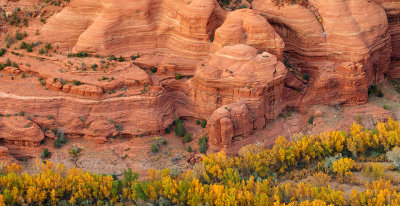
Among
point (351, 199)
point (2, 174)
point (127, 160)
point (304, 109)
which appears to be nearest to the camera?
point (351, 199)

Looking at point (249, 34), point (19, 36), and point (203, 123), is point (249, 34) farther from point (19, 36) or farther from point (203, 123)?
point (19, 36)

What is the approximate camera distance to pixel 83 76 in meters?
53.8

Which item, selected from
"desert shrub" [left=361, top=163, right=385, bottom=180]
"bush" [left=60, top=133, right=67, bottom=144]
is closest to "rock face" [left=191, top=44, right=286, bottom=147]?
"desert shrub" [left=361, top=163, right=385, bottom=180]

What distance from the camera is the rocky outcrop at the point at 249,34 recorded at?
182 feet

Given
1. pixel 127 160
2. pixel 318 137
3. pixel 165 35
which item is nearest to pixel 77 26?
pixel 165 35

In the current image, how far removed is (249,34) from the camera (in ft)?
184

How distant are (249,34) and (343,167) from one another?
14787 mm

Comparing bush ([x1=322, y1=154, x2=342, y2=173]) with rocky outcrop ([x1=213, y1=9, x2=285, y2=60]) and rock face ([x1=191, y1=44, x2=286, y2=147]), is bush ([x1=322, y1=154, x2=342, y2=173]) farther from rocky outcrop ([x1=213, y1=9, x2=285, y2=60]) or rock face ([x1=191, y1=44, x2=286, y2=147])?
rocky outcrop ([x1=213, y1=9, x2=285, y2=60])

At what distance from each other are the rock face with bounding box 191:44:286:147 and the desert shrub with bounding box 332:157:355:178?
26.1 feet

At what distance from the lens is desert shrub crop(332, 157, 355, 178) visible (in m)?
47.3

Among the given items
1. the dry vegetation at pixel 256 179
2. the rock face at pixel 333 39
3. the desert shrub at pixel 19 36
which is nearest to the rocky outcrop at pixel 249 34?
the rock face at pixel 333 39

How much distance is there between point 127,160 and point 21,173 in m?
7.97

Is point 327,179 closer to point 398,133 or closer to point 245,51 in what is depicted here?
point 398,133

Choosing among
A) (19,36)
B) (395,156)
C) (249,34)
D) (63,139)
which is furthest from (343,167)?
(19,36)
